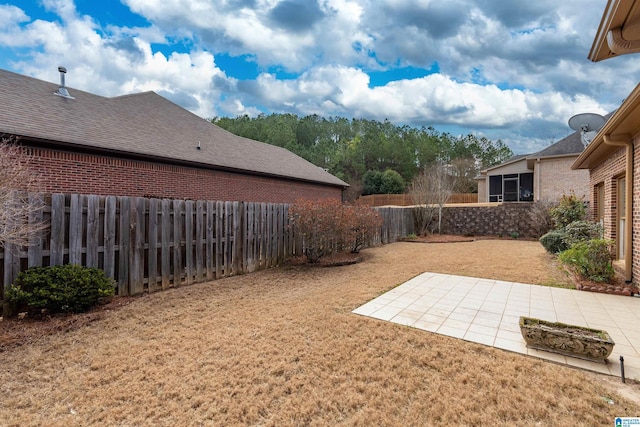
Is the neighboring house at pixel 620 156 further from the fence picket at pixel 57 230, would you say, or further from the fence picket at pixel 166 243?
the fence picket at pixel 57 230

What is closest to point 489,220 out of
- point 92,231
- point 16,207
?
point 92,231

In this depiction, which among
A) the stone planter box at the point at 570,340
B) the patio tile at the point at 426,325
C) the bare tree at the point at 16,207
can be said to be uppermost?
the bare tree at the point at 16,207

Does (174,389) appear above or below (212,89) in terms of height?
below

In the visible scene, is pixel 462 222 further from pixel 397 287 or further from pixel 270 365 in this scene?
pixel 270 365

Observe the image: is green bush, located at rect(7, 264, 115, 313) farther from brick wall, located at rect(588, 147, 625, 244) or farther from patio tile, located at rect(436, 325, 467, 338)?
brick wall, located at rect(588, 147, 625, 244)

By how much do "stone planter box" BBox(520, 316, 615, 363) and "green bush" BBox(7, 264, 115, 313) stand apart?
561cm

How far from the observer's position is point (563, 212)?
10219 millimetres

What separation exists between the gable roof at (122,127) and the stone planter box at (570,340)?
10129 mm

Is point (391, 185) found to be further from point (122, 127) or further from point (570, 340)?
point (570, 340)

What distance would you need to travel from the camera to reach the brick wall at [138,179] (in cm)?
748

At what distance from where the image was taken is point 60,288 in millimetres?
3994

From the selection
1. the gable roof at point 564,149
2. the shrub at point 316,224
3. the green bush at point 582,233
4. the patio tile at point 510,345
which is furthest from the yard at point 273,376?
the gable roof at point 564,149

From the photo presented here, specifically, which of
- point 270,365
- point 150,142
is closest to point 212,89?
point 150,142

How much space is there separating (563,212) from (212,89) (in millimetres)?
20311
